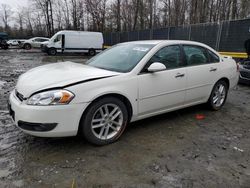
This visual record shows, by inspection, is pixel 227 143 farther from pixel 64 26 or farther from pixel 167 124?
pixel 64 26

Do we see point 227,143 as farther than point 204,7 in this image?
No

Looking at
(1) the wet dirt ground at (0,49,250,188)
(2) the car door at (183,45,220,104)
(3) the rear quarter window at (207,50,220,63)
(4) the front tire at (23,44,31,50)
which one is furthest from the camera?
(4) the front tire at (23,44,31,50)

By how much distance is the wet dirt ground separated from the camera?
2330 mm

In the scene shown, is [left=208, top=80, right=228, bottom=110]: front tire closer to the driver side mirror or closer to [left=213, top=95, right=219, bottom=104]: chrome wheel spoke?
[left=213, top=95, right=219, bottom=104]: chrome wheel spoke

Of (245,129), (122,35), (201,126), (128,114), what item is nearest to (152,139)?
(128,114)

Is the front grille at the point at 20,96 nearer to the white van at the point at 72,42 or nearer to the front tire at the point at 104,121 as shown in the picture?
the front tire at the point at 104,121

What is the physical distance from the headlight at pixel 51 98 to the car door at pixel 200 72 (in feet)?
7.44

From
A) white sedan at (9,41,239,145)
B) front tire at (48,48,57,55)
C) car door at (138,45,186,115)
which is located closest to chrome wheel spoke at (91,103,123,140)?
white sedan at (9,41,239,145)

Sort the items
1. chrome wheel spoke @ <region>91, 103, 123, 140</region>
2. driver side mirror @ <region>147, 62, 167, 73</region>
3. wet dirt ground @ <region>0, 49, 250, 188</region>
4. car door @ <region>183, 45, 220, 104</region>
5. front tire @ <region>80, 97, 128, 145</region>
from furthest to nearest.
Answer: car door @ <region>183, 45, 220, 104</region>
driver side mirror @ <region>147, 62, 167, 73</region>
chrome wheel spoke @ <region>91, 103, 123, 140</region>
front tire @ <region>80, 97, 128, 145</region>
wet dirt ground @ <region>0, 49, 250, 188</region>

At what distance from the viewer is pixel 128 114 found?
10.8ft

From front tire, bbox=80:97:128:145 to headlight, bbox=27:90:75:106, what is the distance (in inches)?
13.7

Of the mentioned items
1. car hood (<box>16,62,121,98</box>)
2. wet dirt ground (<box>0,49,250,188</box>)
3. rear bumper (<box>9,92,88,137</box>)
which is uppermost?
car hood (<box>16,62,121,98</box>)

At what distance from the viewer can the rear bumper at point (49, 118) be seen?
8.38 feet

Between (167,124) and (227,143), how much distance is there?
102 cm
